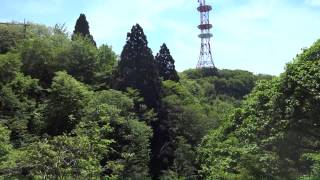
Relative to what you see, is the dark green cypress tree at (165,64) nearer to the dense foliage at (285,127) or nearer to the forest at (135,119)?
the forest at (135,119)

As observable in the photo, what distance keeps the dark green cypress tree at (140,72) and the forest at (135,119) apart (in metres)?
0.07

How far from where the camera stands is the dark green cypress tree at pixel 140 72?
120 feet

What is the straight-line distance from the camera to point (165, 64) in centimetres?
4469

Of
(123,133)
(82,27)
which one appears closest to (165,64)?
(82,27)

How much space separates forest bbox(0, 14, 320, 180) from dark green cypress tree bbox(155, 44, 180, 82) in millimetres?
91

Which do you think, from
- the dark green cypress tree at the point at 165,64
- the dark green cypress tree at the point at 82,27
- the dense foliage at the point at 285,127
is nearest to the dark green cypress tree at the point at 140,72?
the dark green cypress tree at the point at 165,64

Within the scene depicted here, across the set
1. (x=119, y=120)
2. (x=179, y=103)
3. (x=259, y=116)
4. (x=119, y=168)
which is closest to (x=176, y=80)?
(x=179, y=103)

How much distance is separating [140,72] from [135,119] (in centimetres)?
494

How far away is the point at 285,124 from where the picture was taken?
19.7 meters

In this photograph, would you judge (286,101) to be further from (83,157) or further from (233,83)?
(233,83)

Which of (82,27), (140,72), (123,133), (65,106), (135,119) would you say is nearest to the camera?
(123,133)

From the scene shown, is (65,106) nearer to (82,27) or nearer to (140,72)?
(140,72)

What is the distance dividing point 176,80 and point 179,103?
561 cm

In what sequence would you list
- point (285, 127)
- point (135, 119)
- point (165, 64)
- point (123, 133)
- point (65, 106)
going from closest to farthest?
point (285, 127)
point (123, 133)
point (65, 106)
point (135, 119)
point (165, 64)
